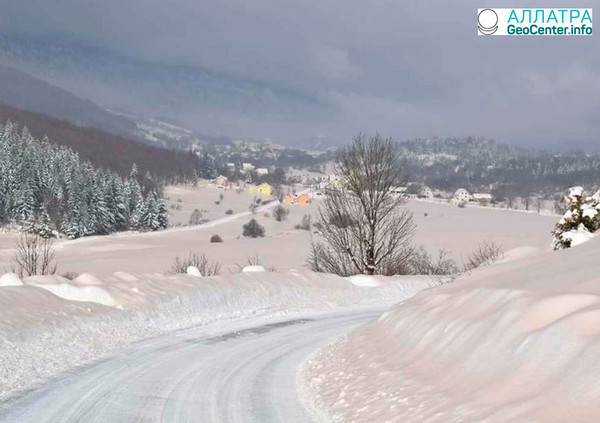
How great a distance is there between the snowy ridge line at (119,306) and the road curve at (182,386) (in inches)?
27.5

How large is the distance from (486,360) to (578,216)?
11.6 meters

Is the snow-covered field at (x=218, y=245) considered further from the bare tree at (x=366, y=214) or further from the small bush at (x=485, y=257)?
the small bush at (x=485, y=257)

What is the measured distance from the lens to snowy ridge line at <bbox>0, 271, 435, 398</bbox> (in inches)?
408

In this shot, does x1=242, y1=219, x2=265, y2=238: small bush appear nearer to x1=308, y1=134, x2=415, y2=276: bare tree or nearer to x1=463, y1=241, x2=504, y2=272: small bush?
x1=308, y1=134, x2=415, y2=276: bare tree

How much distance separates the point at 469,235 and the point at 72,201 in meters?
82.9

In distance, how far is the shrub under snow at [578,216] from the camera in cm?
1661

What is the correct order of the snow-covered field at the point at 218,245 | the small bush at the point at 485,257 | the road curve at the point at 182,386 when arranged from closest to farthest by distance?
the road curve at the point at 182,386 → the small bush at the point at 485,257 → the snow-covered field at the point at 218,245

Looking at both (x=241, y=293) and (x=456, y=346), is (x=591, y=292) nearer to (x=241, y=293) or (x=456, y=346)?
(x=456, y=346)

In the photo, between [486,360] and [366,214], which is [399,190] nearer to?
[366,214]

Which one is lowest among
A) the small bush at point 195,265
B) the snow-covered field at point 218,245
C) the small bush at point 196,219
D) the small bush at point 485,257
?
the snow-covered field at point 218,245

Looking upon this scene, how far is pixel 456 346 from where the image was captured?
8242 mm

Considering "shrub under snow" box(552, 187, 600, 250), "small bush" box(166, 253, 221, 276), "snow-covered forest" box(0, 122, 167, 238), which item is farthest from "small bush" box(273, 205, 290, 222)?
"shrub under snow" box(552, 187, 600, 250)

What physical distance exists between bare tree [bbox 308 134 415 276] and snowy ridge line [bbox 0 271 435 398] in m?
6.77

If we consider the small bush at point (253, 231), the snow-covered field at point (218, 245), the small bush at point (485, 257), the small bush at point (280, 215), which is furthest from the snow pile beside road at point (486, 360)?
the small bush at point (280, 215)
